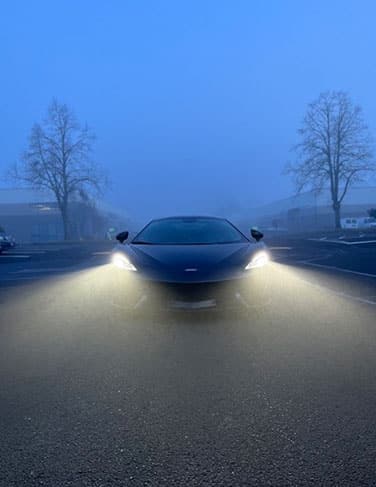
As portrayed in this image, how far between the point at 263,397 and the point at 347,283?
5747mm

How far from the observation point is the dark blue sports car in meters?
4.77

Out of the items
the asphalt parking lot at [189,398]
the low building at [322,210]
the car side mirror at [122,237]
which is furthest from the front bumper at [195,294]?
Result: the low building at [322,210]

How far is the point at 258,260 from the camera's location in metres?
5.25

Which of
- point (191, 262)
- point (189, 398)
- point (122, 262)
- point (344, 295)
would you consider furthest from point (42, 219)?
point (189, 398)

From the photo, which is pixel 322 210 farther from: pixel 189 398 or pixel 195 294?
pixel 189 398

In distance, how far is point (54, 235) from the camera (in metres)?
43.2

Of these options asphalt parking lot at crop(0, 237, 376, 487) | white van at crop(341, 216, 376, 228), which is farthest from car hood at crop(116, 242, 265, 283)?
white van at crop(341, 216, 376, 228)

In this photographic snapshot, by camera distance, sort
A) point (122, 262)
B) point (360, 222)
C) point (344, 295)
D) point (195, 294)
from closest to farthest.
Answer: point (195, 294) < point (122, 262) < point (344, 295) < point (360, 222)

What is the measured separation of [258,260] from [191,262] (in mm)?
918

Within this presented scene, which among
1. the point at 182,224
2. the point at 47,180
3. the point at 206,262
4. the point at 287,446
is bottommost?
the point at 287,446

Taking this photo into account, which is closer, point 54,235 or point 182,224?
point 182,224

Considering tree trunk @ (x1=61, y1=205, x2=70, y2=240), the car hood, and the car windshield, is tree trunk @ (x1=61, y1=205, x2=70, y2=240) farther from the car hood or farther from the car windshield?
the car hood

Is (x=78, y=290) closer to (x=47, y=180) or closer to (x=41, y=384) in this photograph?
(x=41, y=384)

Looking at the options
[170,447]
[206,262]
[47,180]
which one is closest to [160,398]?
[170,447]
